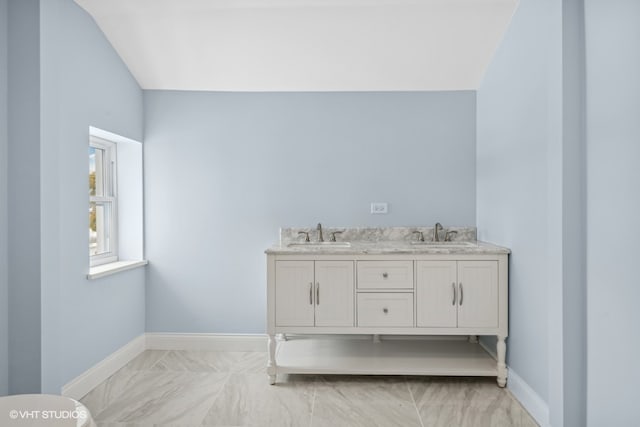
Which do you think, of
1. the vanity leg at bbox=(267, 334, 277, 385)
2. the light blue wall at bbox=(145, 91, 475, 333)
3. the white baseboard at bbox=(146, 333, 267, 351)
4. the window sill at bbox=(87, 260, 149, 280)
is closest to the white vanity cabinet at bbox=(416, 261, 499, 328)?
the light blue wall at bbox=(145, 91, 475, 333)

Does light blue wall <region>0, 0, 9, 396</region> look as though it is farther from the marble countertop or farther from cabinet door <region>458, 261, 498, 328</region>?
cabinet door <region>458, 261, 498, 328</region>

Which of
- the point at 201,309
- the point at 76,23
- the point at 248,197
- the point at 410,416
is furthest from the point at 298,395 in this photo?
the point at 76,23

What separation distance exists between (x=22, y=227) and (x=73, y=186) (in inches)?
19.1

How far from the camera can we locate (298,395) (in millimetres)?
2662

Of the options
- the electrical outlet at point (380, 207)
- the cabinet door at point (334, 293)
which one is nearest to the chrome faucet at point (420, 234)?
the electrical outlet at point (380, 207)

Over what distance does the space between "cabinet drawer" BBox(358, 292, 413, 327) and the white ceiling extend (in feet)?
5.67

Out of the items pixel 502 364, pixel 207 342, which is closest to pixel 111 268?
pixel 207 342

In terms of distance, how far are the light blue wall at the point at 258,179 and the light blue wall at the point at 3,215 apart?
1.36 metres

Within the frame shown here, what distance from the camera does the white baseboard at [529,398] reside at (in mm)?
2252

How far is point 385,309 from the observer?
2799 mm

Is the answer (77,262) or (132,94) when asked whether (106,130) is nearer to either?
(132,94)

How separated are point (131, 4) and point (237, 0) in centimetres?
70

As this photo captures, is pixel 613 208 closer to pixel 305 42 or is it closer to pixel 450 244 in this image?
pixel 450 244

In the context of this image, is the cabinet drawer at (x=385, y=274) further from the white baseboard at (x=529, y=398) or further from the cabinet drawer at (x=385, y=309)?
the white baseboard at (x=529, y=398)
